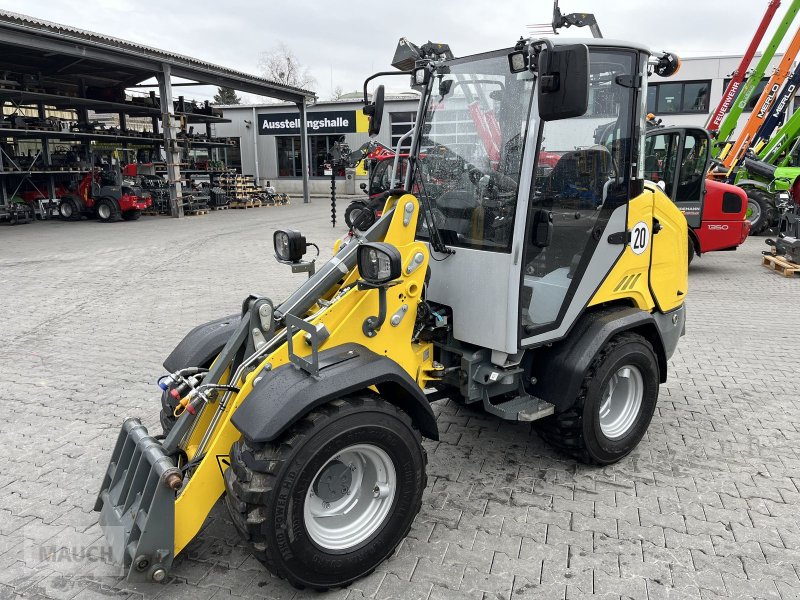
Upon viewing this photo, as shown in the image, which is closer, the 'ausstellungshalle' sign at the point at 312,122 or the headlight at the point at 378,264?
the headlight at the point at 378,264

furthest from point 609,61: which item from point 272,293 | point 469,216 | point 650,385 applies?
point 272,293

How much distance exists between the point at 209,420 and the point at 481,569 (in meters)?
1.53

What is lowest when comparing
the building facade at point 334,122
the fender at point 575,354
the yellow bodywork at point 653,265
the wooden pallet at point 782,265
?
the wooden pallet at point 782,265

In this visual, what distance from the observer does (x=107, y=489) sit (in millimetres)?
→ 3152

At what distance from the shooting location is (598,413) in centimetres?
373

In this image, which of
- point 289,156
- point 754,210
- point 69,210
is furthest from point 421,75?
point 289,156

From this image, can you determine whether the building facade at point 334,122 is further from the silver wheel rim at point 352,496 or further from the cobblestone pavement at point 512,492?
the silver wheel rim at point 352,496

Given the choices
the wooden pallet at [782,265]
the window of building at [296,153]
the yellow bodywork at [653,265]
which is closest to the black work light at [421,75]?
the yellow bodywork at [653,265]

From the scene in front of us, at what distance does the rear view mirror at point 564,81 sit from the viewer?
270cm

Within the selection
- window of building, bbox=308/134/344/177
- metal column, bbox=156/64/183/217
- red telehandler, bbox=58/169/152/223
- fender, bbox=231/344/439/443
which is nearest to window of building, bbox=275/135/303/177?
window of building, bbox=308/134/344/177

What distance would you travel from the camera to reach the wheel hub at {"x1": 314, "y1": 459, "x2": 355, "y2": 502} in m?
2.85

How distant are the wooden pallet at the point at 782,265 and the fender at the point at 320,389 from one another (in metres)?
9.89

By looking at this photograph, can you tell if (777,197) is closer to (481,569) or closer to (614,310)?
(614,310)

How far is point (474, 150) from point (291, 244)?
120cm
